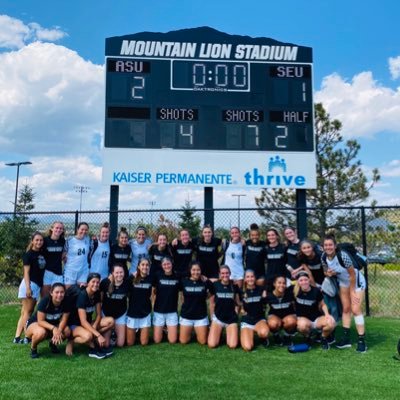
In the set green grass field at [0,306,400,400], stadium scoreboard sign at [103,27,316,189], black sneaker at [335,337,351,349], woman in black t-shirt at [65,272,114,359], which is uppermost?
stadium scoreboard sign at [103,27,316,189]

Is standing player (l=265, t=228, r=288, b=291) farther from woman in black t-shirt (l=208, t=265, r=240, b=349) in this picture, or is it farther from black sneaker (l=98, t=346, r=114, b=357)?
black sneaker (l=98, t=346, r=114, b=357)

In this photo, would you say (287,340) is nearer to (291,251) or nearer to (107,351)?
(291,251)

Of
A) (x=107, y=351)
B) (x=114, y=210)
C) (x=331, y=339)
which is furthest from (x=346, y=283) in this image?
(x=114, y=210)

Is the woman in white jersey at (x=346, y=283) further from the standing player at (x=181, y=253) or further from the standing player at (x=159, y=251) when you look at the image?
the standing player at (x=159, y=251)

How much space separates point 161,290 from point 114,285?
27.2 inches

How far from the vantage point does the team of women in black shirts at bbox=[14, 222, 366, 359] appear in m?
5.27

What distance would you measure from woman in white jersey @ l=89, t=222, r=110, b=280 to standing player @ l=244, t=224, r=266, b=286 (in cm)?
223

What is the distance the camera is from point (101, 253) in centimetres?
631

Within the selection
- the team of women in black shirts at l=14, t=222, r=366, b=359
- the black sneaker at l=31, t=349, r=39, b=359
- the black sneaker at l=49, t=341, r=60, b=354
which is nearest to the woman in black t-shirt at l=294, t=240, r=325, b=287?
the team of women in black shirts at l=14, t=222, r=366, b=359

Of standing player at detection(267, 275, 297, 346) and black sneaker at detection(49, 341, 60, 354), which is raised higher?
standing player at detection(267, 275, 297, 346)

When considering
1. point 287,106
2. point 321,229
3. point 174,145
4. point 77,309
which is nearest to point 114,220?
point 174,145

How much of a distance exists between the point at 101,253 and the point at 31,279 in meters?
1.06

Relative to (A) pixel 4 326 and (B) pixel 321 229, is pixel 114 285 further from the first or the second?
(B) pixel 321 229

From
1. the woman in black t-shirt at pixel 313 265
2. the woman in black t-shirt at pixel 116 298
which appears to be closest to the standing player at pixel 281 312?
the woman in black t-shirt at pixel 313 265
